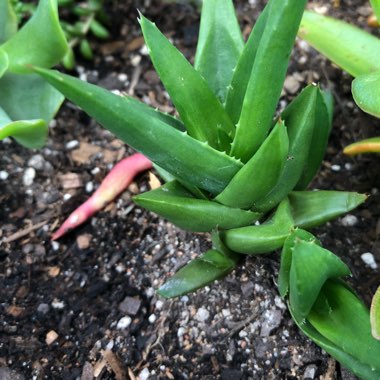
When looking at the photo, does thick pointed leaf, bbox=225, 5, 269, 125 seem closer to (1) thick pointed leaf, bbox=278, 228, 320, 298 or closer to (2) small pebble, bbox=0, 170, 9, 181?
(1) thick pointed leaf, bbox=278, 228, 320, 298

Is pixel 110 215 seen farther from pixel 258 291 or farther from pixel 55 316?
pixel 258 291

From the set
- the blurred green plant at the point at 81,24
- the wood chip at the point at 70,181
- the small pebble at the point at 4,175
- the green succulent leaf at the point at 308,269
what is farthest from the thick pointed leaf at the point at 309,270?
the blurred green plant at the point at 81,24

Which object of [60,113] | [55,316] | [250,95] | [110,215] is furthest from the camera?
[60,113]

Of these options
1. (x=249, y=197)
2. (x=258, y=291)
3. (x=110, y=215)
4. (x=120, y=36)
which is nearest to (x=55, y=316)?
(x=110, y=215)

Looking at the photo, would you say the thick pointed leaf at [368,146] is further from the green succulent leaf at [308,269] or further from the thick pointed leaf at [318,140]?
the green succulent leaf at [308,269]

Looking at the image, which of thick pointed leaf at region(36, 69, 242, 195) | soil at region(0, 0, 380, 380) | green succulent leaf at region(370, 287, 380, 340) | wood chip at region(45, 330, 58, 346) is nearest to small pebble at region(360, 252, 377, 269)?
soil at region(0, 0, 380, 380)

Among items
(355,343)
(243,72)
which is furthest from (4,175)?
(355,343)
